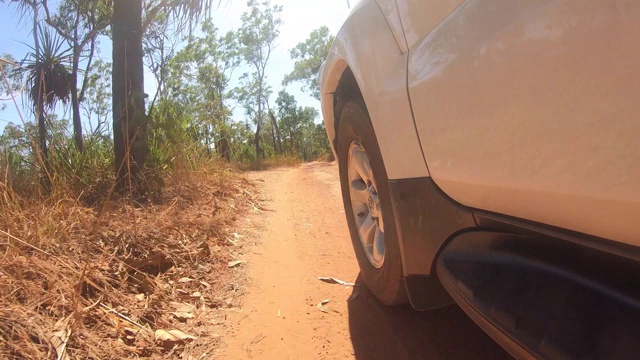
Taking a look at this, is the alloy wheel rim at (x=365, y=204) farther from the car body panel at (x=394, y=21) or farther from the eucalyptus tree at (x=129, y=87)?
the eucalyptus tree at (x=129, y=87)

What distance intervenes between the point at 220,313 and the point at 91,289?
0.67m

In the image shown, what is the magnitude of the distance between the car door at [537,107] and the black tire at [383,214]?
0.45 metres

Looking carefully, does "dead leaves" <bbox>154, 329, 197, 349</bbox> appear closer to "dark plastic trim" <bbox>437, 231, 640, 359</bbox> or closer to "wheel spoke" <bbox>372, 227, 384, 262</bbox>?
"wheel spoke" <bbox>372, 227, 384, 262</bbox>

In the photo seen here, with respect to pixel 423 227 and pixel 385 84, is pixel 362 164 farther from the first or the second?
pixel 423 227

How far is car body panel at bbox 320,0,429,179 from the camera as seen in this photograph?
138 centimetres

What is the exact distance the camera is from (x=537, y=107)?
87cm

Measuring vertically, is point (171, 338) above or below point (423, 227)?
below

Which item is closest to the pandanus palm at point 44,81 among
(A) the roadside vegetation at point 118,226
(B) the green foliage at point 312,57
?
(A) the roadside vegetation at point 118,226

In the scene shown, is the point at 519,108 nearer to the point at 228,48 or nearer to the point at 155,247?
the point at 155,247

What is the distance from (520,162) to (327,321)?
5.08 ft

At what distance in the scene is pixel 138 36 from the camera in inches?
197

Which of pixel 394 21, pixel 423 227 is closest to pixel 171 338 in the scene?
pixel 423 227

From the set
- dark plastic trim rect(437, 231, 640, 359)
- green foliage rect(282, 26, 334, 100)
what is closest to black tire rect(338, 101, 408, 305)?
dark plastic trim rect(437, 231, 640, 359)

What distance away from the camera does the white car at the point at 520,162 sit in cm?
74
